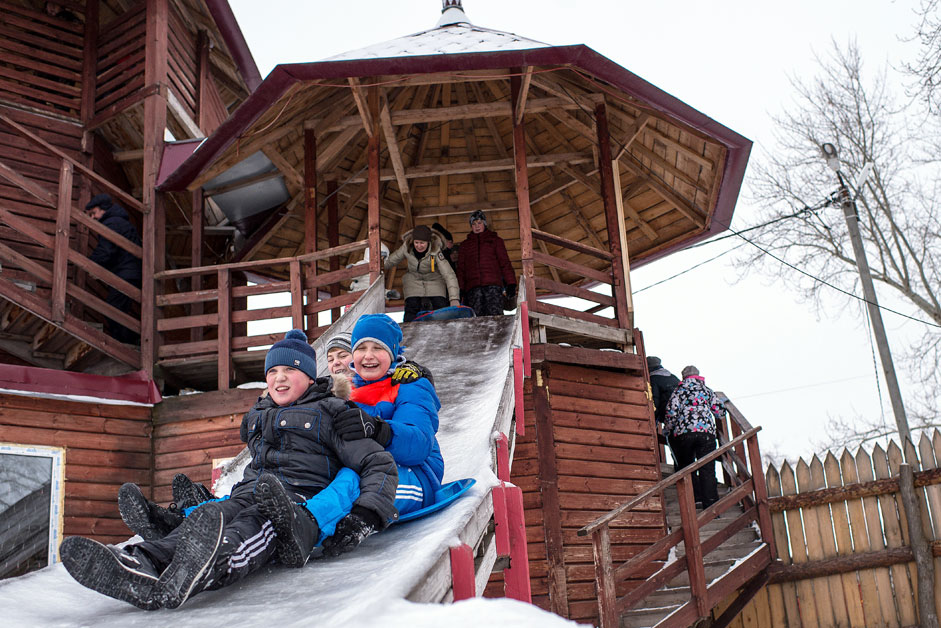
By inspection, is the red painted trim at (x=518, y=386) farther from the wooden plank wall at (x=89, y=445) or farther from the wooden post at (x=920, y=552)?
the wooden plank wall at (x=89, y=445)

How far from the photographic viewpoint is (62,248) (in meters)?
8.50

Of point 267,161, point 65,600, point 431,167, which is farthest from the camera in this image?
point 431,167

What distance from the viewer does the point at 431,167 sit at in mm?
12023

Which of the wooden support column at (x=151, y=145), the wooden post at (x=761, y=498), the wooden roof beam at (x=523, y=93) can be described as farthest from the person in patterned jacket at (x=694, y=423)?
the wooden support column at (x=151, y=145)

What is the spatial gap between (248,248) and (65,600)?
9.69 metres

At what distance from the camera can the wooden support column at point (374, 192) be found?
29.8ft

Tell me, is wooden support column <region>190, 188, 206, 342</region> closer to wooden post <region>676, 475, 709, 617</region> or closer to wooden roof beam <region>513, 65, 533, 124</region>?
wooden roof beam <region>513, 65, 533, 124</region>

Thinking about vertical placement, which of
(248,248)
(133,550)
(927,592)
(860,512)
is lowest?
(927,592)

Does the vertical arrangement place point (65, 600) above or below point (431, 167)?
below

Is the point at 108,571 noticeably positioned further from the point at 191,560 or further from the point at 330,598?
the point at 330,598

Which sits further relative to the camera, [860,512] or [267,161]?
[267,161]

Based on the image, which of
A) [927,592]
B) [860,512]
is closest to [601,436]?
[860,512]

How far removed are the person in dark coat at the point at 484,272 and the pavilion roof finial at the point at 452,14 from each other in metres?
3.48

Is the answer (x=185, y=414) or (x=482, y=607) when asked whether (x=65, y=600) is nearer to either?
(x=482, y=607)
